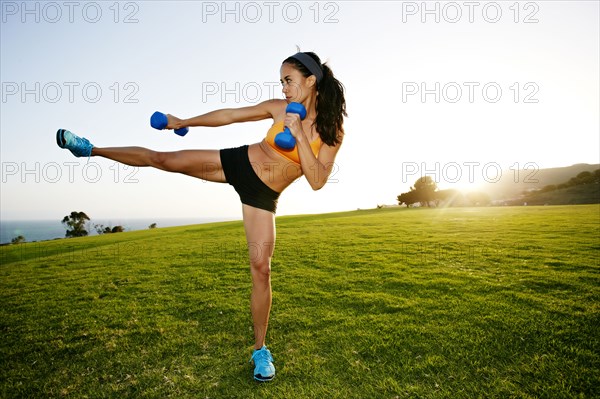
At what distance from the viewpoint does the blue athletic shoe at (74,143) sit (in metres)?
2.98

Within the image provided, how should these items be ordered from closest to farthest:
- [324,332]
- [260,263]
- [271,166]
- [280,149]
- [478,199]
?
[280,149] → [271,166] → [260,263] → [324,332] → [478,199]

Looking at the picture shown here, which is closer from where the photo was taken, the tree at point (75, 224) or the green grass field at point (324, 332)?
the green grass field at point (324, 332)

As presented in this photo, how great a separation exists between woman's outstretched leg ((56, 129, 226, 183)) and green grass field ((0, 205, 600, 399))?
2229 mm

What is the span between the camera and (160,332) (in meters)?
4.22

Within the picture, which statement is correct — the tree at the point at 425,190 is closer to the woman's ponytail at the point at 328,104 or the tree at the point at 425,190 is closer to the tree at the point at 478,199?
the tree at the point at 478,199

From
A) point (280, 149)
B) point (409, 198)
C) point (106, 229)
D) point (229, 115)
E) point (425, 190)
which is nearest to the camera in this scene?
point (280, 149)

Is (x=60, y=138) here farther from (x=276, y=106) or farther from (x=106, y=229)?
(x=106, y=229)

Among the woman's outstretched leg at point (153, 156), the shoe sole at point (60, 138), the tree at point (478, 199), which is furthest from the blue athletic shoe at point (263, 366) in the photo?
the tree at point (478, 199)

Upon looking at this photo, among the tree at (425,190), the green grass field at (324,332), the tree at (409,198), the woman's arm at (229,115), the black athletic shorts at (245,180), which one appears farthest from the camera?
the tree at (409,198)

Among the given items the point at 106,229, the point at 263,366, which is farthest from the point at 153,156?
the point at 106,229

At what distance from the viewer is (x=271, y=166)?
306cm

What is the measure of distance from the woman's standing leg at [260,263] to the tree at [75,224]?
63066 mm

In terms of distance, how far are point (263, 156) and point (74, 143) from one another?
1.93 m

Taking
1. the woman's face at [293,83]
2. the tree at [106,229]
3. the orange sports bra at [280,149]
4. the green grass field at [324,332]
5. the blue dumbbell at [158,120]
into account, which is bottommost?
the tree at [106,229]
